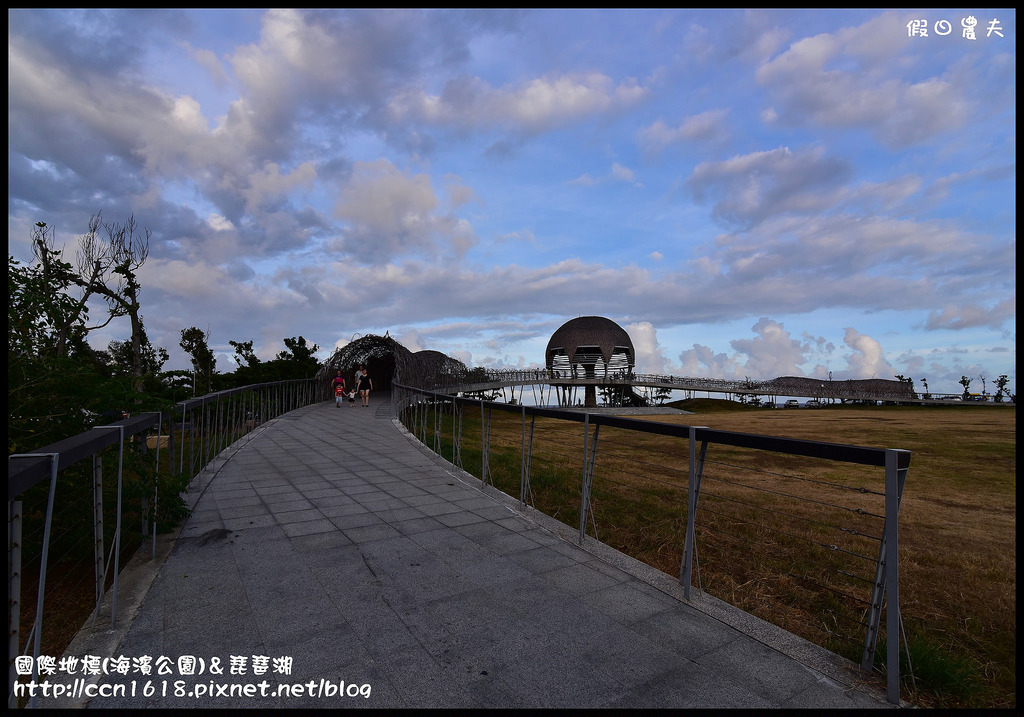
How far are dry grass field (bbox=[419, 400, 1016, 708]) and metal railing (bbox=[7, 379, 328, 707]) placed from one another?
297 cm

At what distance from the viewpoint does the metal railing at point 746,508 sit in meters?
2.50

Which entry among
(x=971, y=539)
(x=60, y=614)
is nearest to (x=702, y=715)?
(x=60, y=614)

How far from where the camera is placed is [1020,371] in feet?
6.51

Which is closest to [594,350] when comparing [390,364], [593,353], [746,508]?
[593,353]

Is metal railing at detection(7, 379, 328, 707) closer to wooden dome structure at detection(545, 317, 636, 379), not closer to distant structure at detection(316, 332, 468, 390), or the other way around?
distant structure at detection(316, 332, 468, 390)

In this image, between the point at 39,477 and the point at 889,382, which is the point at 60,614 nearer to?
the point at 39,477

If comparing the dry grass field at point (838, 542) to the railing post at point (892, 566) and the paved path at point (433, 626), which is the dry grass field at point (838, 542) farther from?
the paved path at point (433, 626)

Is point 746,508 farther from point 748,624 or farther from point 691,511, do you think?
point 748,624

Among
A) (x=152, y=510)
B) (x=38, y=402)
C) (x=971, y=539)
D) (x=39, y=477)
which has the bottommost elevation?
(x=971, y=539)

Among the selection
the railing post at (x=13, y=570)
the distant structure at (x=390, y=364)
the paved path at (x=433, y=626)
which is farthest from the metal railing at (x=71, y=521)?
the distant structure at (x=390, y=364)

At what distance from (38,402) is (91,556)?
1364mm

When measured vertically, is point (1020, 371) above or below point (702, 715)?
above

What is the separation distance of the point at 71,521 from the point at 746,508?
259 inches

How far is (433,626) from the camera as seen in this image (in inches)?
113
